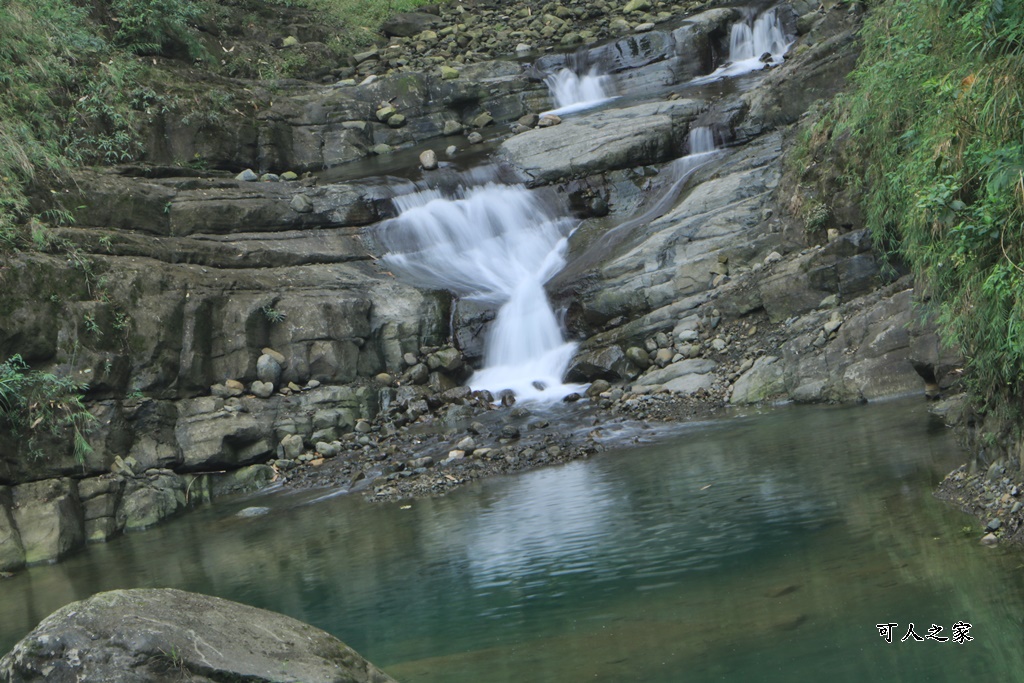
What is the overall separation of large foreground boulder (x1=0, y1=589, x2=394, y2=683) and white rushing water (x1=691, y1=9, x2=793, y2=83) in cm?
1711

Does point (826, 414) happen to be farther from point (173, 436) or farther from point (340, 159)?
point (340, 159)

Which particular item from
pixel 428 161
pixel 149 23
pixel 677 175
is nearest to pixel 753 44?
pixel 677 175

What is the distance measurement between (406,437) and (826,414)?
5149 mm

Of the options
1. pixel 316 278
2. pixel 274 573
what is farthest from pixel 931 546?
pixel 316 278

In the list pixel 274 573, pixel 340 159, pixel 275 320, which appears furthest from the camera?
pixel 340 159

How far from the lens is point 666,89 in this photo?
19.0 metres

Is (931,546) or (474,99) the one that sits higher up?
(474,99)

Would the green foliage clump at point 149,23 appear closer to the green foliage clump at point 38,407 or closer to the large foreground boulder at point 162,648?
the green foliage clump at point 38,407

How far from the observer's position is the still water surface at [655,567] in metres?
4.06

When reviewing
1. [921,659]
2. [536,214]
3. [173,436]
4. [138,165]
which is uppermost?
[138,165]

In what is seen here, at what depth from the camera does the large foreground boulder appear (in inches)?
120

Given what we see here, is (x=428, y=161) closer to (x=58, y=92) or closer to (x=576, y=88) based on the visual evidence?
(x=576, y=88)

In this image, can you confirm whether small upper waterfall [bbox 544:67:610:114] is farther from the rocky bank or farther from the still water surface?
the still water surface

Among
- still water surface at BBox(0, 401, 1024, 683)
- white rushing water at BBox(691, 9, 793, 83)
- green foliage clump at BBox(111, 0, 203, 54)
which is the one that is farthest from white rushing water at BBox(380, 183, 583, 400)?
green foliage clump at BBox(111, 0, 203, 54)
